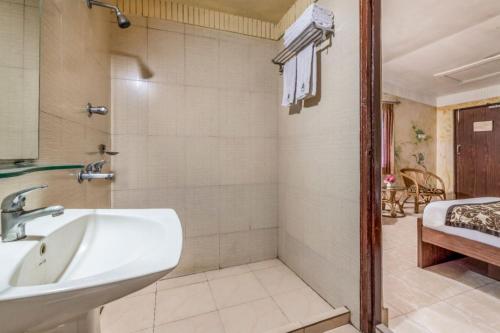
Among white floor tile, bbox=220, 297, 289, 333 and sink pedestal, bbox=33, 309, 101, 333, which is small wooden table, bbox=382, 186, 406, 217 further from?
sink pedestal, bbox=33, 309, 101, 333

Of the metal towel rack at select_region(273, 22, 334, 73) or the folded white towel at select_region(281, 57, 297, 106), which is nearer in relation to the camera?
the metal towel rack at select_region(273, 22, 334, 73)

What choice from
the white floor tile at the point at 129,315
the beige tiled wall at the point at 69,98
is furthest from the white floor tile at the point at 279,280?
the beige tiled wall at the point at 69,98

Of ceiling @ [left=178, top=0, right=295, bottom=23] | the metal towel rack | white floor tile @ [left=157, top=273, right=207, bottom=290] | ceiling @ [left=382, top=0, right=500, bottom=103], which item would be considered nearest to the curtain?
ceiling @ [left=382, top=0, right=500, bottom=103]

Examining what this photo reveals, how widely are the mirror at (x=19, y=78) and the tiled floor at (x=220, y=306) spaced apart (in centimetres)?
114

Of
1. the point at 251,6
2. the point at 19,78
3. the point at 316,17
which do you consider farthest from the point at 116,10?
the point at 316,17

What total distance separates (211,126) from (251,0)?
106 cm

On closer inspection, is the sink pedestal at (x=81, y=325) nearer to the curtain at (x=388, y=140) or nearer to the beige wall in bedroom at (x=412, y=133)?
the curtain at (x=388, y=140)

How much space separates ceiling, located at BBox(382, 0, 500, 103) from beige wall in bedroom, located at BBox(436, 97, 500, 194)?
459 millimetres

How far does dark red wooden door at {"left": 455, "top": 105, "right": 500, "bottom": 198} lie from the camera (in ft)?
10.8

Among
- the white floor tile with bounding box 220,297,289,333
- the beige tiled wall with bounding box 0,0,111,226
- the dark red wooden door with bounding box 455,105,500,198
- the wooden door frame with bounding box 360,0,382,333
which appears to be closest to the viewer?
the beige tiled wall with bounding box 0,0,111,226

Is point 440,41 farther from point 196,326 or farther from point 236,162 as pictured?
point 196,326

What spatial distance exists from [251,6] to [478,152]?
405 centimetres

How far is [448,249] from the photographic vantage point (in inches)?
74.1

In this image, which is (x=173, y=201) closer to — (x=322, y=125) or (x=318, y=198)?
(x=318, y=198)
